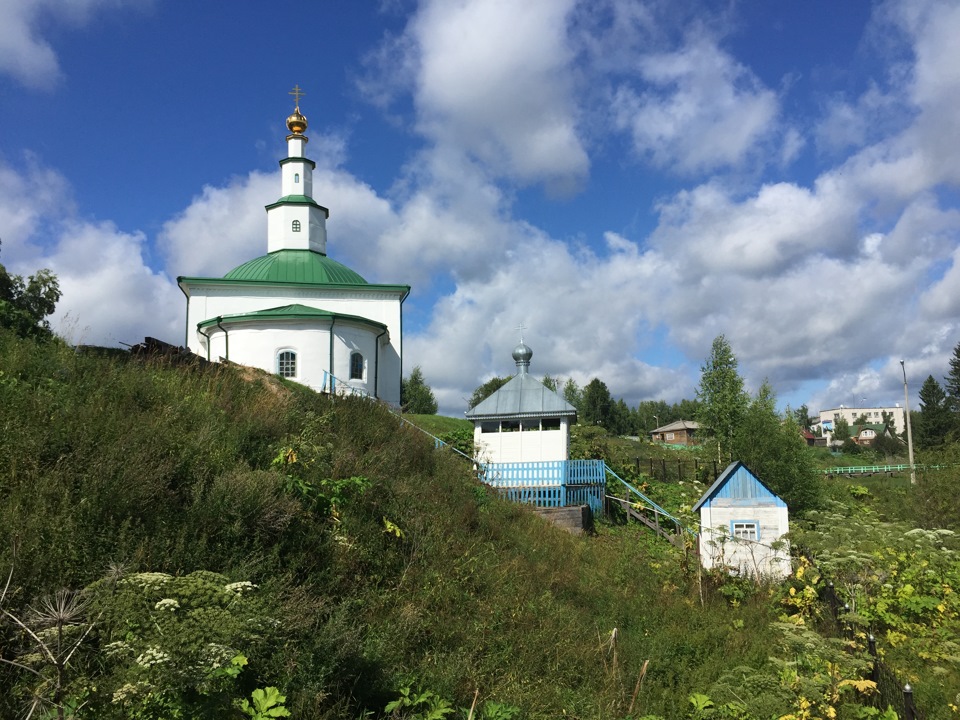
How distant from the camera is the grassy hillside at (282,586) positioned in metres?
4.25

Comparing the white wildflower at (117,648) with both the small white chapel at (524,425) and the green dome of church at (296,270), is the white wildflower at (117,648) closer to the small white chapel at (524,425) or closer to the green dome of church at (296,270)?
the small white chapel at (524,425)

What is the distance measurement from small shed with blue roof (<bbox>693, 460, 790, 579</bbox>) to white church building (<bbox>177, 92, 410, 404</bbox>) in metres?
9.87

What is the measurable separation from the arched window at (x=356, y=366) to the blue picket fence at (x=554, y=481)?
761 cm

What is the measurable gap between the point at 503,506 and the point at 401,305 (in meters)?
14.4

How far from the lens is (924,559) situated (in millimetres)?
10258

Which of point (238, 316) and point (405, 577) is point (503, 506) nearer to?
point (405, 577)

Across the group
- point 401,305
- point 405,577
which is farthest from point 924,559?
point 401,305

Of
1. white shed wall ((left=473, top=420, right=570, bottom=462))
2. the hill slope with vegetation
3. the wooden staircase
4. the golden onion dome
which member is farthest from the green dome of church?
the hill slope with vegetation

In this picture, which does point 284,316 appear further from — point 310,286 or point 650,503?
point 650,503

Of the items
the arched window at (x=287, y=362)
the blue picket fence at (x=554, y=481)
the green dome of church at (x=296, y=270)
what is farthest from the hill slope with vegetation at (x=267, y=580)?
the green dome of church at (x=296, y=270)

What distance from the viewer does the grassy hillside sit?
13.9ft

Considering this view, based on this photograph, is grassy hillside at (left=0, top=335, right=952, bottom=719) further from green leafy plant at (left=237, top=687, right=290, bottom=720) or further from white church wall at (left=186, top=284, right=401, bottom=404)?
white church wall at (left=186, top=284, right=401, bottom=404)

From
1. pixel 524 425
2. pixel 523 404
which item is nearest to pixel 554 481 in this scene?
pixel 524 425

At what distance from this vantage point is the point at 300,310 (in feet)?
71.3
